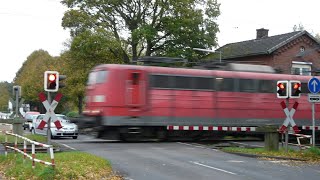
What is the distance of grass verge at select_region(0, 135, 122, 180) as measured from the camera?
12.1m

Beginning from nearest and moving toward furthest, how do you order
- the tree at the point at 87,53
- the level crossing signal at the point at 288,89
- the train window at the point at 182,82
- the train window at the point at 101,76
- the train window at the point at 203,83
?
the level crossing signal at the point at 288,89 < the train window at the point at 101,76 < the train window at the point at 182,82 < the train window at the point at 203,83 < the tree at the point at 87,53

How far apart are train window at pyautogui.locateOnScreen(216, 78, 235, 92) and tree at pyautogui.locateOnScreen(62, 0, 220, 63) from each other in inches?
613

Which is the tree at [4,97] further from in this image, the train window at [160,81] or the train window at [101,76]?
the train window at [160,81]

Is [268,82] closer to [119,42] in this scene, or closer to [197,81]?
[197,81]

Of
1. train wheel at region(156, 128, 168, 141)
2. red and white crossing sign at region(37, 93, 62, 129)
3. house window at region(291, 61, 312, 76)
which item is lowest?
train wheel at region(156, 128, 168, 141)

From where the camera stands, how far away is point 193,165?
15.7 metres

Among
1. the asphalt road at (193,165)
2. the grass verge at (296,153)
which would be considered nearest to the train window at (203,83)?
the asphalt road at (193,165)

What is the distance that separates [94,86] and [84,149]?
4.93 meters

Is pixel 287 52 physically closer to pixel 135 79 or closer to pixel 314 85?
pixel 135 79

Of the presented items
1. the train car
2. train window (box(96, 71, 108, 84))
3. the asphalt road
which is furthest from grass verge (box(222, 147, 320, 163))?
train window (box(96, 71, 108, 84))

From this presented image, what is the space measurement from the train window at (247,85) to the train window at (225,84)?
0.56 metres

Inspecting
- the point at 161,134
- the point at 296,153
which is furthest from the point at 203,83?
the point at 296,153

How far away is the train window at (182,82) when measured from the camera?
25014 mm

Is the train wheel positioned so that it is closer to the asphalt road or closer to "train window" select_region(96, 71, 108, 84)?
"train window" select_region(96, 71, 108, 84)
